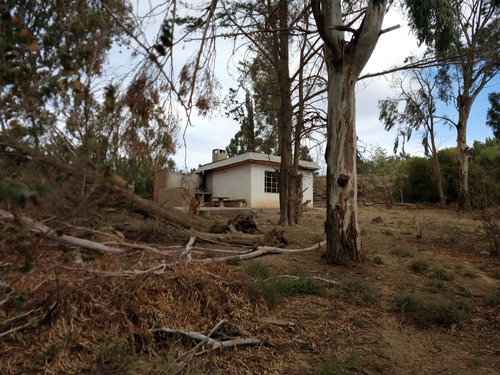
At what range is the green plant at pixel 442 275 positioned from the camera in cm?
495

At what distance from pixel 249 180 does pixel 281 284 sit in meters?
13.1

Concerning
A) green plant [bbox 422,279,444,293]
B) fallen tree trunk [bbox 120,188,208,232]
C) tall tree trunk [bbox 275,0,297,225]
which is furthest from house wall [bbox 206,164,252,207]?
green plant [bbox 422,279,444,293]

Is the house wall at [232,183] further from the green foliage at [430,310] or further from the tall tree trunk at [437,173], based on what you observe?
the green foliage at [430,310]

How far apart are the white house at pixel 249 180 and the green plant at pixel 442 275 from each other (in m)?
11.0

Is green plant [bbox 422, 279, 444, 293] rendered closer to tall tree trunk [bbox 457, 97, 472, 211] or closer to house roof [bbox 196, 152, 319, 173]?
house roof [bbox 196, 152, 319, 173]

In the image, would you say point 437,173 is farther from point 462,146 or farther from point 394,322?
point 394,322

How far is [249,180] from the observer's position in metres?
17.2

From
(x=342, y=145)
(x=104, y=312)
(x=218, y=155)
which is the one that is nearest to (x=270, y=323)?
(x=104, y=312)

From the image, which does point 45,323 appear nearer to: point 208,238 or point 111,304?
point 111,304

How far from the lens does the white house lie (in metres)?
17.2

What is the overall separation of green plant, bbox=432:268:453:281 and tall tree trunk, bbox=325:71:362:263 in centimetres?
110

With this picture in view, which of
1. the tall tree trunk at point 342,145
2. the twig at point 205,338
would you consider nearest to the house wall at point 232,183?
the tall tree trunk at point 342,145

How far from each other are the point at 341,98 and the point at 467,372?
392 centimetres

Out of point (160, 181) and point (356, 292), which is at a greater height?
point (160, 181)
